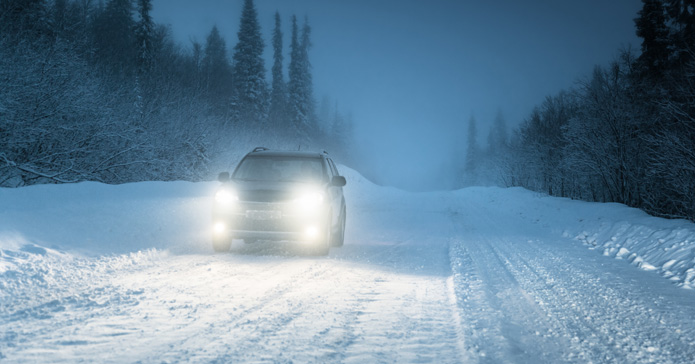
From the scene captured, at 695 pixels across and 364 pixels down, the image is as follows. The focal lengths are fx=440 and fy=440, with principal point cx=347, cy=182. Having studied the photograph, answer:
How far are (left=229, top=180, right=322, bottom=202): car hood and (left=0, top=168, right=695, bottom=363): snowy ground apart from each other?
44.5 inches

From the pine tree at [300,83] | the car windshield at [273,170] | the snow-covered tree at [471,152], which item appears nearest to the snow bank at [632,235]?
the car windshield at [273,170]

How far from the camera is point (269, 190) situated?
8320mm

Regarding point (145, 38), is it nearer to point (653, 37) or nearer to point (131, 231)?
point (131, 231)

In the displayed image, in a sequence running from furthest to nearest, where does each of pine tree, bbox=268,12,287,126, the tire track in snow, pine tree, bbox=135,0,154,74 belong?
1. pine tree, bbox=268,12,287,126
2. pine tree, bbox=135,0,154,74
3. the tire track in snow

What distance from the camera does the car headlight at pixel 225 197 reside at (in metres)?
8.34

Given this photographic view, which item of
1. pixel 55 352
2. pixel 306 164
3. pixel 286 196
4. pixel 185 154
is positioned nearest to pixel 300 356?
pixel 55 352

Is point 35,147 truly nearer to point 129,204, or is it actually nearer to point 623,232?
point 129,204

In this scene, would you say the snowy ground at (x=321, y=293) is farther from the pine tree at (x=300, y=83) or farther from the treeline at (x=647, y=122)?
the pine tree at (x=300, y=83)

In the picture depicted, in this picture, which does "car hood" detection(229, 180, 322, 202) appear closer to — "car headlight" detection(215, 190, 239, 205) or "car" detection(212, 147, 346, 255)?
"car" detection(212, 147, 346, 255)

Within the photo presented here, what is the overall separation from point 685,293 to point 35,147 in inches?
733

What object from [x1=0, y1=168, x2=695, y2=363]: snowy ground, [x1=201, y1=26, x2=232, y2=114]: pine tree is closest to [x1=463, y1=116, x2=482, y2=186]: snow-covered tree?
[x1=201, y1=26, x2=232, y2=114]: pine tree

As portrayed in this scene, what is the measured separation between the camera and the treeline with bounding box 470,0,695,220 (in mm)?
15070

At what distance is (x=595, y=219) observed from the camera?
43.6 feet

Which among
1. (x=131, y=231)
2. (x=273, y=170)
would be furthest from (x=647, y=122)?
(x=131, y=231)
